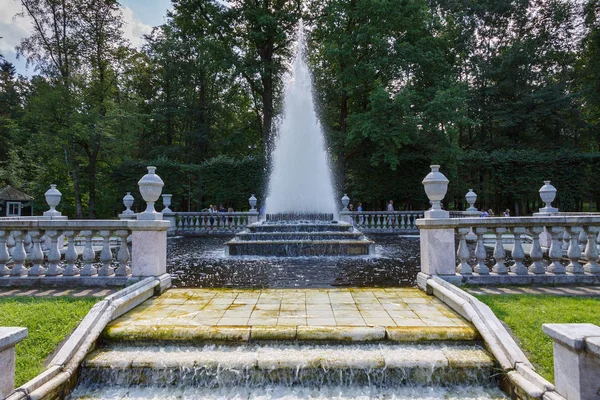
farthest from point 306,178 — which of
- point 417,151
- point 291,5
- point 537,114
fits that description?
point 537,114

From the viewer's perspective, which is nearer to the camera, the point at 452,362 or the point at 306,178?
the point at 452,362

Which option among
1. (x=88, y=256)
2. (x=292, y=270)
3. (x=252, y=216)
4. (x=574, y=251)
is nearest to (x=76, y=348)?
(x=88, y=256)

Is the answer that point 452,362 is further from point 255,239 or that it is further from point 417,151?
point 417,151

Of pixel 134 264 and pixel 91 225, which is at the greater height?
pixel 91 225

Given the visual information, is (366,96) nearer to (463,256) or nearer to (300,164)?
(300,164)

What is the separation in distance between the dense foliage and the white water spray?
454 centimetres

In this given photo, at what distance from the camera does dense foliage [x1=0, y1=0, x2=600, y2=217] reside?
23.1 m

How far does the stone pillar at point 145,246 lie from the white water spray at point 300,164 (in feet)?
40.7

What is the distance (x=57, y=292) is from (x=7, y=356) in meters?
3.22

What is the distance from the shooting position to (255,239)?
1203 centimetres

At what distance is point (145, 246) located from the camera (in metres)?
5.81

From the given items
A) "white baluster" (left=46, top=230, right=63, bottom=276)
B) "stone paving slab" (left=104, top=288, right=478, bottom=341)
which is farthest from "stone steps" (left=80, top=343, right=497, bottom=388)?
"white baluster" (left=46, top=230, right=63, bottom=276)

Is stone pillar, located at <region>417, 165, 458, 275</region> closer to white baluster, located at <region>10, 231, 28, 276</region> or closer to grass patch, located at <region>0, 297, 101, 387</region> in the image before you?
grass patch, located at <region>0, 297, 101, 387</region>

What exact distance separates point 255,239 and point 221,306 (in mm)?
7155
